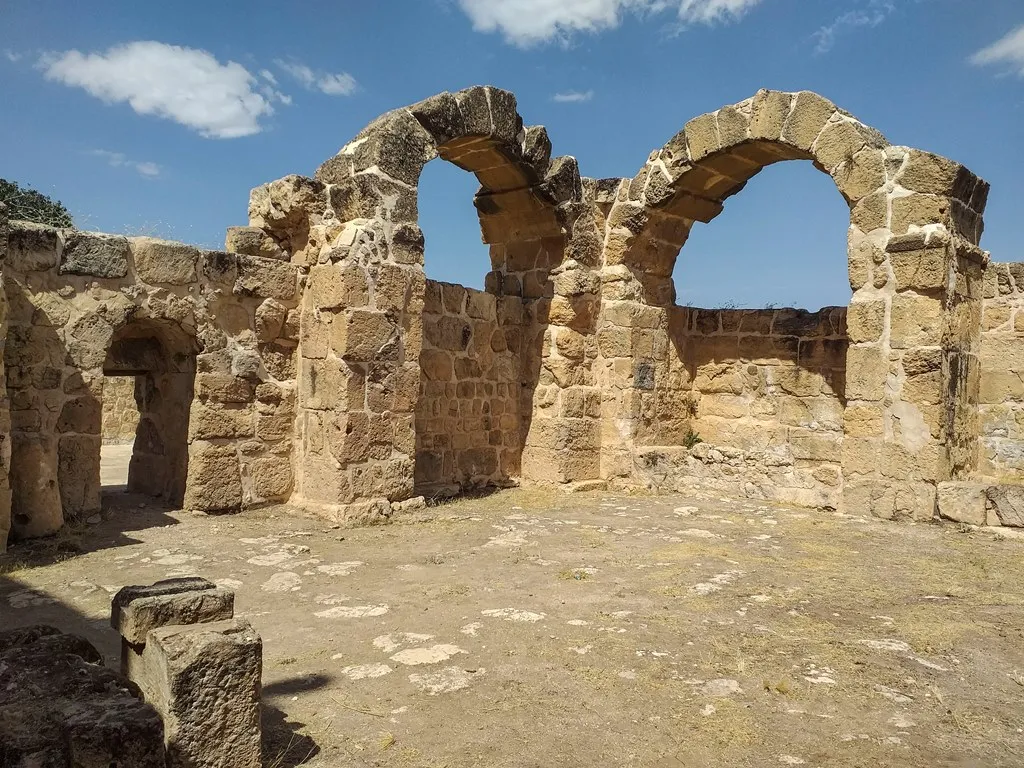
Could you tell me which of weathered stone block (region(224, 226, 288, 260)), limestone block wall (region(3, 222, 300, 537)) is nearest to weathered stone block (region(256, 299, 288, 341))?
limestone block wall (region(3, 222, 300, 537))

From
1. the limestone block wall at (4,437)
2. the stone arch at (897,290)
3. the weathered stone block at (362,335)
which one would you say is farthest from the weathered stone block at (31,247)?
the stone arch at (897,290)

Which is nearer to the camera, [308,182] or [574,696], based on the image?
[574,696]

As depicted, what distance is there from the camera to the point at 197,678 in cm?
209

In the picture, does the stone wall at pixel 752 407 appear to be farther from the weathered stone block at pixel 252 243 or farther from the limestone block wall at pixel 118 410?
the limestone block wall at pixel 118 410

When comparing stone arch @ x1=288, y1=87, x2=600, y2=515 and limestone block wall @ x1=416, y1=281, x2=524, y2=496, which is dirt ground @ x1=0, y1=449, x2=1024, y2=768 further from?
limestone block wall @ x1=416, y1=281, x2=524, y2=496

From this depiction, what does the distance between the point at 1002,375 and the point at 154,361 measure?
7153 millimetres

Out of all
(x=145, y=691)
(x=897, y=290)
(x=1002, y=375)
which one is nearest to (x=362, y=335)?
(x=145, y=691)

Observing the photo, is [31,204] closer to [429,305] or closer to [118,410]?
[118,410]

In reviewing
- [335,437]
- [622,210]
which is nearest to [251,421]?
[335,437]

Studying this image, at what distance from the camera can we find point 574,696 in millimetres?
2891

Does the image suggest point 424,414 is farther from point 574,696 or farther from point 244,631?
point 244,631

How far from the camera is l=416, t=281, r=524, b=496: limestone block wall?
749cm

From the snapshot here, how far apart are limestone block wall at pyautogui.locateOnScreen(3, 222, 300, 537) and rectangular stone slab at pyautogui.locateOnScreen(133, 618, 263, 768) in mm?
3586

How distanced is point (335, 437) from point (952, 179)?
5191 millimetres
